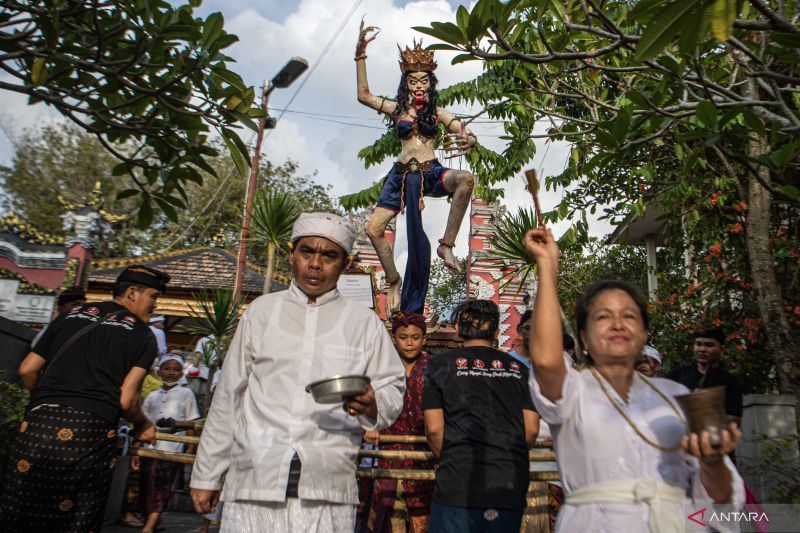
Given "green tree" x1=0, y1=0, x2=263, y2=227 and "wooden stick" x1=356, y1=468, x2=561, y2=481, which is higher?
"green tree" x1=0, y1=0, x2=263, y2=227

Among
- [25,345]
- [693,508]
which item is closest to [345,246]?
[693,508]

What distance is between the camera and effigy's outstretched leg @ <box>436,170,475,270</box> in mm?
6168

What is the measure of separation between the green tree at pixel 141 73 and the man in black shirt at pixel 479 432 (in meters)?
1.86

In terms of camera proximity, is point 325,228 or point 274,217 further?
point 274,217

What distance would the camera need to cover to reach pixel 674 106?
4191 millimetres

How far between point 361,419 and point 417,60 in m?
4.80

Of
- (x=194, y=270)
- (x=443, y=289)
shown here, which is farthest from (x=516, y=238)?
(x=443, y=289)

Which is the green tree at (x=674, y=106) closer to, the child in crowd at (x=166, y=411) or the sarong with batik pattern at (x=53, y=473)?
the sarong with batik pattern at (x=53, y=473)

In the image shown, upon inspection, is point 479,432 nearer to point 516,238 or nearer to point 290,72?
point 516,238

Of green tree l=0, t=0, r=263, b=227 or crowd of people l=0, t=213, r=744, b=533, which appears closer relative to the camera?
crowd of people l=0, t=213, r=744, b=533

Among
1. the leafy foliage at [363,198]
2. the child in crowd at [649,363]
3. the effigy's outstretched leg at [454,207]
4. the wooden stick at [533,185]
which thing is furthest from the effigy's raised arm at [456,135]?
the leafy foliage at [363,198]

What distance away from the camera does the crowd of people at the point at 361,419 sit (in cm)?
212

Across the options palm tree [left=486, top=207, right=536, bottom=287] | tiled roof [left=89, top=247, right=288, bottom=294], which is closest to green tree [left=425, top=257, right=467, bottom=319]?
tiled roof [left=89, top=247, right=288, bottom=294]

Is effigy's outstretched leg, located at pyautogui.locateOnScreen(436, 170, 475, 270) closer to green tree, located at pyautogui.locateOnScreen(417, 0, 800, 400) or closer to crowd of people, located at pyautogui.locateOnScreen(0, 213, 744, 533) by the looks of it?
green tree, located at pyautogui.locateOnScreen(417, 0, 800, 400)
